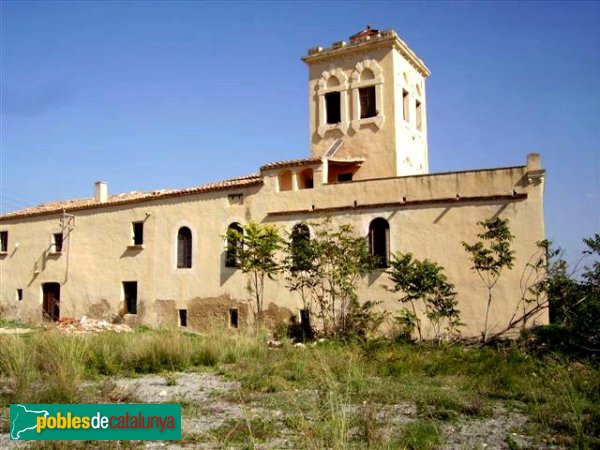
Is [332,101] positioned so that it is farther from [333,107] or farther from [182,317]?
[182,317]

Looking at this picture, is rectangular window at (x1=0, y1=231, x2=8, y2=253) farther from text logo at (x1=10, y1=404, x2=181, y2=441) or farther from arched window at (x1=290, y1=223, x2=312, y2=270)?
text logo at (x1=10, y1=404, x2=181, y2=441)

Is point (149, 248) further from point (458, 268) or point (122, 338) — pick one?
point (458, 268)

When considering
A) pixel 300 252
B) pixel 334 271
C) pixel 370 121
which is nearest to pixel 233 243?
pixel 300 252

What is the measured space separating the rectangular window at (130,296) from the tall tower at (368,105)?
949cm

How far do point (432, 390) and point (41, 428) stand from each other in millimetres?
6030

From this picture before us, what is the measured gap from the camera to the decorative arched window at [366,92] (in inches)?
836

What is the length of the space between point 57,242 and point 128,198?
4968 mm

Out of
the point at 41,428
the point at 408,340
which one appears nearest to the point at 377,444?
the point at 41,428

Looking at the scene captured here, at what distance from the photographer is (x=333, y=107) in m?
22.5

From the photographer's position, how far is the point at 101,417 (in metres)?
5.91

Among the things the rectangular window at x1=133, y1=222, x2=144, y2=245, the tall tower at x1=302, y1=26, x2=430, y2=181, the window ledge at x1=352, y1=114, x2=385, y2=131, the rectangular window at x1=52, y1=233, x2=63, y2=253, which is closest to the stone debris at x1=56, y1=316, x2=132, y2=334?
the rectangular window at x1=133, y1=222, x2=144, y2=245

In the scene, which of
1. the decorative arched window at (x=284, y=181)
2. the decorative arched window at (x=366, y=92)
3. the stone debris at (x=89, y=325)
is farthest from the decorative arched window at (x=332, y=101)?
the stone debris at (x=89, y=325)

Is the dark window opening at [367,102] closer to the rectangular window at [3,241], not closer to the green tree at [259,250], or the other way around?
the green tree at [259,250]

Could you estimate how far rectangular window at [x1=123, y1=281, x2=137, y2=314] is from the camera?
2331 cm
